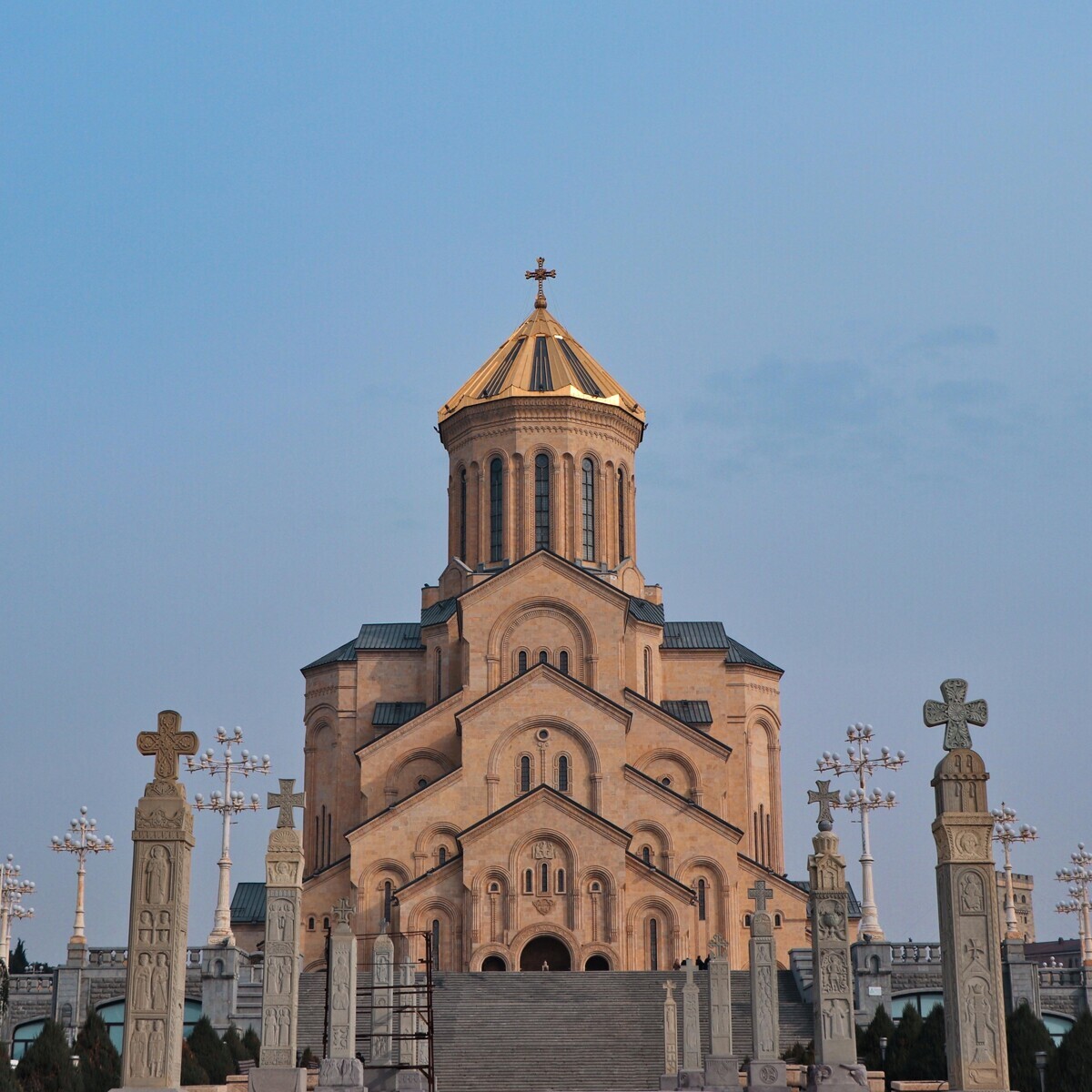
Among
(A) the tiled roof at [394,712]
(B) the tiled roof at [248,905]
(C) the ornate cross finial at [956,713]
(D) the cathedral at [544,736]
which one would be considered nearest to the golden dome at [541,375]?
(D) the cathedral at [544,736]

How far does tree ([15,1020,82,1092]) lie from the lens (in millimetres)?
20703

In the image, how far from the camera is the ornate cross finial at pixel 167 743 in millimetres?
14359

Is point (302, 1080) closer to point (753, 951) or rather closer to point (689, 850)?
point (753, 951)

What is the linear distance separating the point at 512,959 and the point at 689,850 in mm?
5591

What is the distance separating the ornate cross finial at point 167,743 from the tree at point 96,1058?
28.2 ft

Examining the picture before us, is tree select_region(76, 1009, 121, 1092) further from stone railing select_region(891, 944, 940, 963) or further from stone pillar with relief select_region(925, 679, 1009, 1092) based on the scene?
stone railing select_region(891, 944, 940, 963)

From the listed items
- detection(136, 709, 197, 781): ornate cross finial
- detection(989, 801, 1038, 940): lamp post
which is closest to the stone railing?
detection(989, 801, 1038, 940): lamp post

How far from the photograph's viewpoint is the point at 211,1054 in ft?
90.1

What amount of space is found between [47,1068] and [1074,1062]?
40.5ft

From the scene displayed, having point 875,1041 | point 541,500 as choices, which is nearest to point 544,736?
point 541,500

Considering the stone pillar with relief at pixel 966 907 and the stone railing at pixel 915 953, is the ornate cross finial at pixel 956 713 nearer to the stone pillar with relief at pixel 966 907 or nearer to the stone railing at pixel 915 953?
the stone pillar with relief at pixel 966 907

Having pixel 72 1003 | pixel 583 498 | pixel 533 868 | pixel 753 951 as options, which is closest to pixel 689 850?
pixel 533 868

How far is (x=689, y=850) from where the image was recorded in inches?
1741

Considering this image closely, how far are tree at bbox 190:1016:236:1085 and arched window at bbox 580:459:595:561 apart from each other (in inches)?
947
